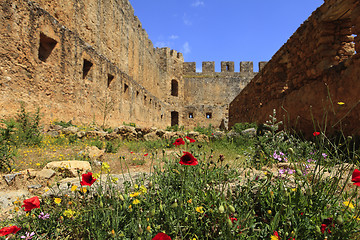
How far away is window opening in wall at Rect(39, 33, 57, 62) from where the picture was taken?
623 cm

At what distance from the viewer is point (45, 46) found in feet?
21.0

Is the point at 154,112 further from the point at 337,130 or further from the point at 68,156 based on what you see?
the point at 337,130

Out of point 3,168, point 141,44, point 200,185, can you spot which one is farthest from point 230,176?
point 141,44

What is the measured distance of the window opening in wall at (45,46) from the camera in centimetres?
623

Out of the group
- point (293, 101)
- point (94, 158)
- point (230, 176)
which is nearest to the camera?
point (230, 176)

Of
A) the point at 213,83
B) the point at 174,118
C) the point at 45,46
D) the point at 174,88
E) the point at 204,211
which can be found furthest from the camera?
the point at 213,83

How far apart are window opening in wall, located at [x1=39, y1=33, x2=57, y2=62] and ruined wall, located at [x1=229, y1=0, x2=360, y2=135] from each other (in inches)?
269

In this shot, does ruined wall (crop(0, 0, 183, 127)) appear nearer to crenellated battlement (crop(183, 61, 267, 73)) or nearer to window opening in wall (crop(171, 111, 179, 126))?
window opening in wall (crop(171, 111, 179, 126))

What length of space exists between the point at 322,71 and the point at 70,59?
24.1ft

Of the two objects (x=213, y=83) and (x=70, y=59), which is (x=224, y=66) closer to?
(x=213, y=83)

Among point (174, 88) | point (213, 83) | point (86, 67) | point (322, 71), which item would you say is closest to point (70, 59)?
point (86, 67)

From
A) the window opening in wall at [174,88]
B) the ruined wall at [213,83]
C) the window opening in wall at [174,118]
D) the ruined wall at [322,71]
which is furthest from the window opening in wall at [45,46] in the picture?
the ruined wall at [213,83]

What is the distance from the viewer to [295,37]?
18.5ft

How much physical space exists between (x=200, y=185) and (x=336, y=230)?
897 millimetres
